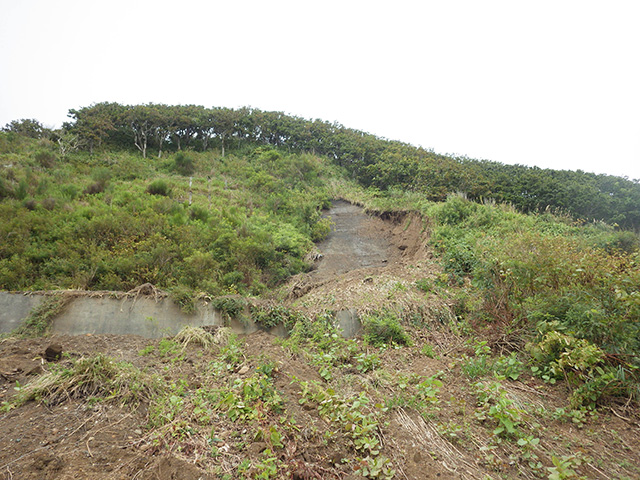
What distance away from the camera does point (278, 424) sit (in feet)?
11.3

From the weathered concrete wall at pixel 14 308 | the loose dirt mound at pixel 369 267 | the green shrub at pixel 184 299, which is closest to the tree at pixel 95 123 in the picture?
the loose dirt mound at pixel 369 267

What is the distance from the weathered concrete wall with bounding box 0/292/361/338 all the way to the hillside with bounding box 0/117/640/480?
297 mm

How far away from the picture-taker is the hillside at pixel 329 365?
3.02m

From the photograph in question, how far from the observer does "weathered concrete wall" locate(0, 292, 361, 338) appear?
6.72 metres

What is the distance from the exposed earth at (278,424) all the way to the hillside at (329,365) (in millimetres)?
20

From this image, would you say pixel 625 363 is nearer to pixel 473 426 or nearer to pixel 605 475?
pixel 605 475

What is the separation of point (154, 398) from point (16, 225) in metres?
8.88

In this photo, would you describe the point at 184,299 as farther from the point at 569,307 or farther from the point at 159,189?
the point at 159,189

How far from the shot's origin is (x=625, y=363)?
3.69 m

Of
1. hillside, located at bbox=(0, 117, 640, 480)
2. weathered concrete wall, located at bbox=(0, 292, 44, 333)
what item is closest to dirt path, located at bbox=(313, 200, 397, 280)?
hillside, located at bbox=(0, 117, 640, 480)

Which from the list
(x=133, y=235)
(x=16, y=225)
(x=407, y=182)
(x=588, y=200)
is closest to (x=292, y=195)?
(x=407, y=182)

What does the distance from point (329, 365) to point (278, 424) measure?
1.97m

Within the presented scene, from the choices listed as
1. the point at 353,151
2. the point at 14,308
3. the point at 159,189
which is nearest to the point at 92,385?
the point at 14,308

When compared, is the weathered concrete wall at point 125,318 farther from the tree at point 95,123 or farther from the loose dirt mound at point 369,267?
the tree at point 95,123
